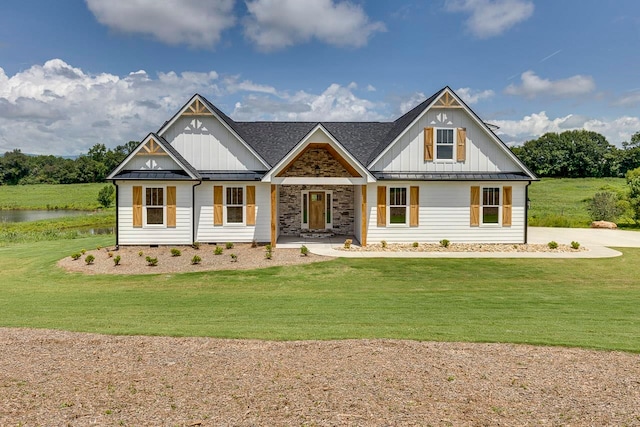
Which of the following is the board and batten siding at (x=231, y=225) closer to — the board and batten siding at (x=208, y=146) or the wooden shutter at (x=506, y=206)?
the board and batten siding at (x=208, y=146)

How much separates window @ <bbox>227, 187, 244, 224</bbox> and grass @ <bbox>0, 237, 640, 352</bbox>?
5.26 meters

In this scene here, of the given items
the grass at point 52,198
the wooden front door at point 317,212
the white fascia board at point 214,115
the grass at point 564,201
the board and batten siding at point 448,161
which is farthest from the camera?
the grass at point 52,198

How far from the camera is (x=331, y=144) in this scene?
53.5 ft

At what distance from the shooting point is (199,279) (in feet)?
38.7

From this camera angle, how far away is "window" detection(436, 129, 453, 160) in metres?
17.5

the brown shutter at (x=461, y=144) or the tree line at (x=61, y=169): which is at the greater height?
the tree line at (x=61, y=169)

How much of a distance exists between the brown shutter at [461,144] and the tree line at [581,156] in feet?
178

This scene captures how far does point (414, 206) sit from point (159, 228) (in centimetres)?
1119

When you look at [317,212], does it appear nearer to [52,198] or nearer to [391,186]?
[391,186]

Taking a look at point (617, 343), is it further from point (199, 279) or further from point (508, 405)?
point (199, 279)

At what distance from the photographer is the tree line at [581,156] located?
6400 centimetres

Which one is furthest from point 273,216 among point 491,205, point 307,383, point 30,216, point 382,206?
point 30,216

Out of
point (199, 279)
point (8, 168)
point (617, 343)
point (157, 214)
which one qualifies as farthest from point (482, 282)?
point (8, 168)

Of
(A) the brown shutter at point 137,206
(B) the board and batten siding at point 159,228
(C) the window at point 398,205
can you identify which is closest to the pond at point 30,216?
(B) the board and batten siding at point 159,228
